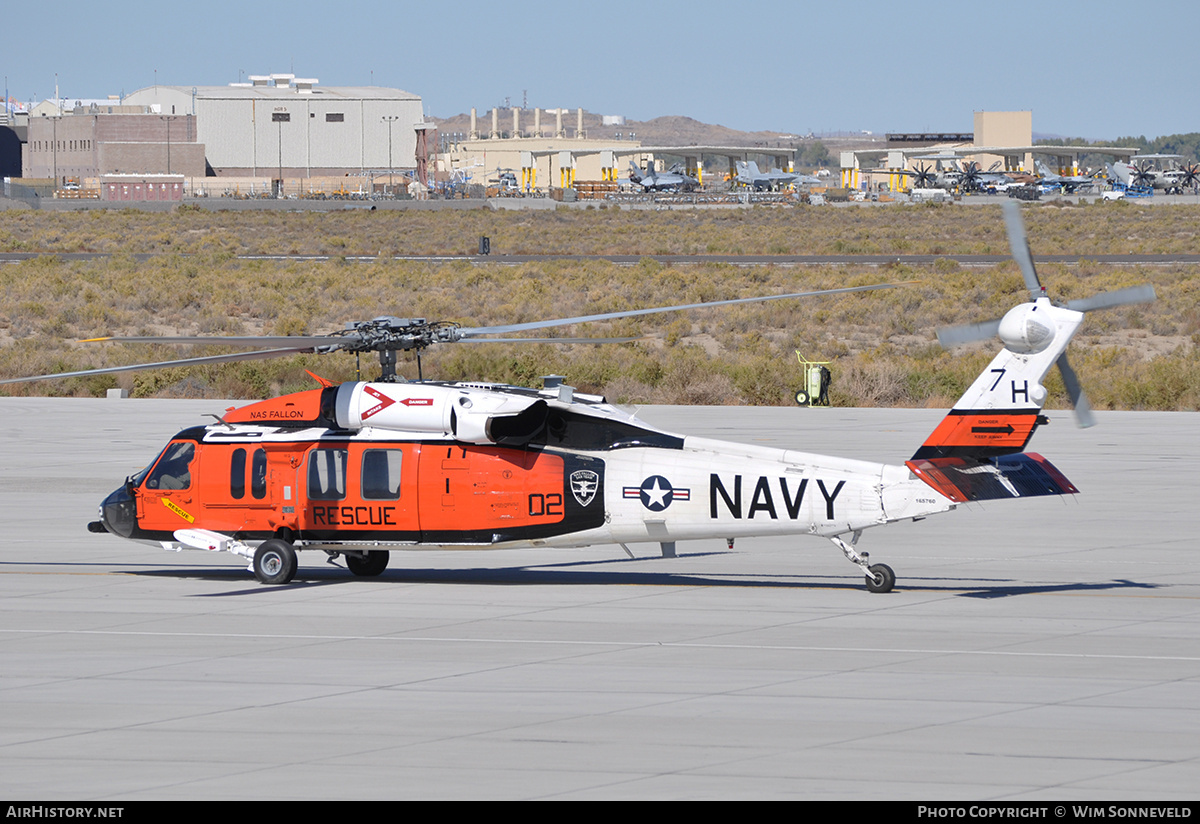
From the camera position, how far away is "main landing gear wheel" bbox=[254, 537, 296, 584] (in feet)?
48.8

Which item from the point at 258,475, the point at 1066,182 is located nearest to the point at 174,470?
the point at 258,475

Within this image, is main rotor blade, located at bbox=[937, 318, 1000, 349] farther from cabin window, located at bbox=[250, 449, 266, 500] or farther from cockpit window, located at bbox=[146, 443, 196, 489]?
cockpit window, located at bbox=[146, 443, 196, 489]

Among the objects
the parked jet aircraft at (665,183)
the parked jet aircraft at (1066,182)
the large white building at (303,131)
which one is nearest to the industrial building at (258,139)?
the large white building at (303,131)

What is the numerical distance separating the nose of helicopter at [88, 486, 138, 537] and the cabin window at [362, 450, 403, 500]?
2708mm

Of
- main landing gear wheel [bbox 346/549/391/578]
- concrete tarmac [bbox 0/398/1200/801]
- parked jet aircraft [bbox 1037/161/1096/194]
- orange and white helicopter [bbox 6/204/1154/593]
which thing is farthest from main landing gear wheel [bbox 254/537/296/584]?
parked jet aircraft [bbox 1037/161/1096/194]

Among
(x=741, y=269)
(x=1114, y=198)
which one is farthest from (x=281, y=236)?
(x=1114, y=198)

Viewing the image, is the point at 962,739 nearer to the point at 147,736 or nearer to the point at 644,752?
the point at 644,752

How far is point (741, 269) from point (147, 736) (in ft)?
171

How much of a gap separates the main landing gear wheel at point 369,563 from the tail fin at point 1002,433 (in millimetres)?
6058

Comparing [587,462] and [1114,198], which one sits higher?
[1114,198]

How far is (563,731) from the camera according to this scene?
9.41 meters

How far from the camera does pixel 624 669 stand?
11.2m

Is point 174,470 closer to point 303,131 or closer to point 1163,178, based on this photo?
point 1163,178
